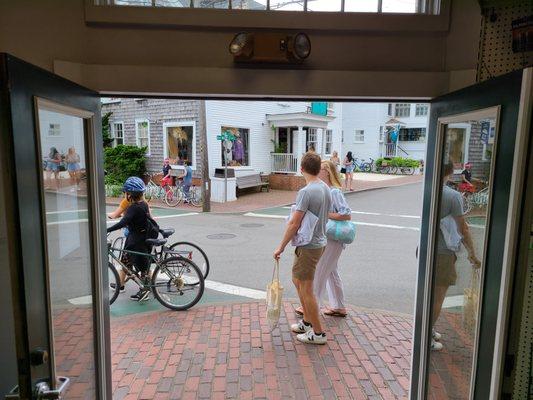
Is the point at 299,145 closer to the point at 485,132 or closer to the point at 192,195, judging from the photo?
the point at 192,195

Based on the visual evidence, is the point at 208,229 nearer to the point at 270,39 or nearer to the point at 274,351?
the point at 274,351

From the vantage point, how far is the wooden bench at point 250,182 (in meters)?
15.9

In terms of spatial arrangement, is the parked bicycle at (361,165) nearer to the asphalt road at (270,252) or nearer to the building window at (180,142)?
the asphalt road at (270,252)

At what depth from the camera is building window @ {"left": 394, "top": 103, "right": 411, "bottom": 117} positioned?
31.4 metres

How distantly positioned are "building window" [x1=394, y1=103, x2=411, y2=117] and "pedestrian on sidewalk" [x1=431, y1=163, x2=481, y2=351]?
103ft

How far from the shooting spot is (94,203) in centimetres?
231

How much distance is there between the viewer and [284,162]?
17.6 meters

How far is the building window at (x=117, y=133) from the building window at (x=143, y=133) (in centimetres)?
106

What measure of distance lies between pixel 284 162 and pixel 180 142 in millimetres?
4639

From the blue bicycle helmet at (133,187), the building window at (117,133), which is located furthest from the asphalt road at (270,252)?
the building window at (117,133)

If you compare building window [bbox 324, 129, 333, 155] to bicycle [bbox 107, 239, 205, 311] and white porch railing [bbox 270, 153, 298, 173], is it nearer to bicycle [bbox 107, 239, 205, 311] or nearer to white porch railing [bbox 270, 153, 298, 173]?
white porch railing [bbox 270, 153, 298, 173]

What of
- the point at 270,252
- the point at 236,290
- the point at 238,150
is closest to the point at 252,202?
the point at 238,150

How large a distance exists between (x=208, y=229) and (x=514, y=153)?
29.3ft

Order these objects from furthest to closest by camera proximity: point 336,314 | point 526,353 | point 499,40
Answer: point 336,314, point 499,40, point 526,353
